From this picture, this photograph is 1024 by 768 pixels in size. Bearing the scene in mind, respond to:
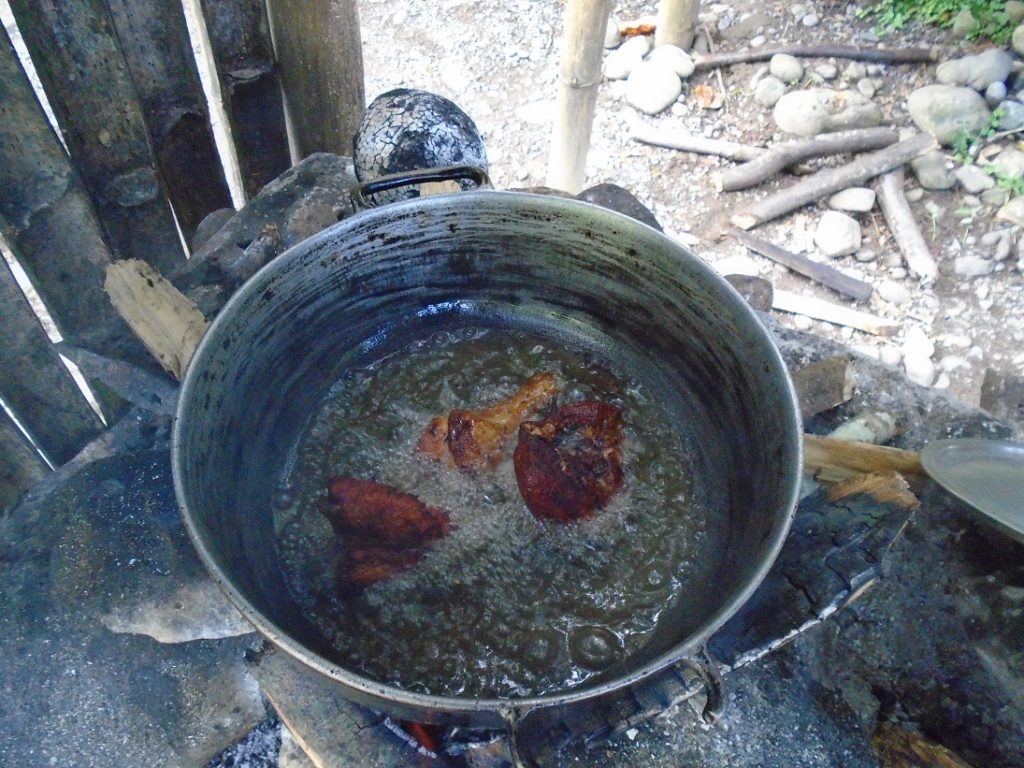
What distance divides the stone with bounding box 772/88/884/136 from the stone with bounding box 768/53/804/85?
0.25 m

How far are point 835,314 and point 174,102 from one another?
3468 millimetres

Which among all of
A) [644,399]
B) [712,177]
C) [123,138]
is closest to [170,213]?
[123,138]

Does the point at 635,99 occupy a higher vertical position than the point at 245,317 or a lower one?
lower

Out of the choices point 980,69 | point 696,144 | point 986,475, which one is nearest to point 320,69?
point 986,475

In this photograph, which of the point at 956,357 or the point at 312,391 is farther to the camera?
the point at 956,357

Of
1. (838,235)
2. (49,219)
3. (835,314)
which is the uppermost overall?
(49,219)

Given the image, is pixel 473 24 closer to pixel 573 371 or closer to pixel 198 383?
pixel 573 371

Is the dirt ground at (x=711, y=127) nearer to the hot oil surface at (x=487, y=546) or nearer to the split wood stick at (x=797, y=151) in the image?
the split wood stick at (x=797, y=151)

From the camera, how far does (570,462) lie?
76.8 inches

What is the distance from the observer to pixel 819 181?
4.64m

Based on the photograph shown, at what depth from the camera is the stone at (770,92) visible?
204 inches

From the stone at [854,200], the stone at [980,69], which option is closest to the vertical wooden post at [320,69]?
the stone at [854,200]

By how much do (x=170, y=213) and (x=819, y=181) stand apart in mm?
3745

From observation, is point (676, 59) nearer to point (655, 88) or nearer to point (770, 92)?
point (655, 88)
